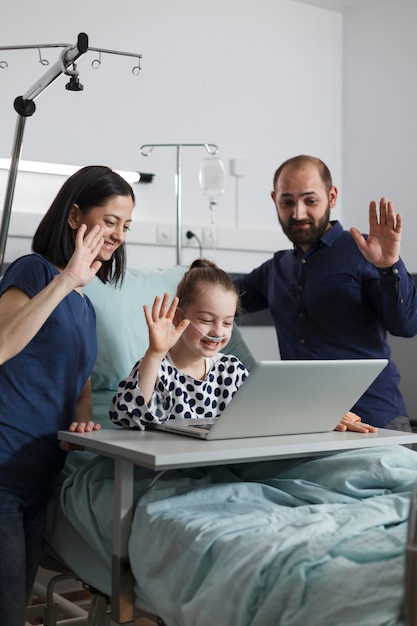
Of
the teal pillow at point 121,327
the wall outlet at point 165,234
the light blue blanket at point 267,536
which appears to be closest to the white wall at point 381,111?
the wall outlet at point 165,234

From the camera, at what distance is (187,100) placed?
369cm

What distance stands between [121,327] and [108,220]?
556mm

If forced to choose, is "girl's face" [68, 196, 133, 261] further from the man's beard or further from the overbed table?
the man's beard

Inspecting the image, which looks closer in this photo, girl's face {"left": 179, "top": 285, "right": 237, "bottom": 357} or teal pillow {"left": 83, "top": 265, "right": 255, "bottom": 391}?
girl's face {"left": 179, "top": 285, "right": 237, "bottom": 357}

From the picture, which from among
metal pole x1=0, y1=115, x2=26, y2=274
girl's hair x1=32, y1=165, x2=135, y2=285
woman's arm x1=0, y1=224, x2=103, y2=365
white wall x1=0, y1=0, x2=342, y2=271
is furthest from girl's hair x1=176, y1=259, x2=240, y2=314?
white wall x1=0, y1=0, x2=342, y2=271

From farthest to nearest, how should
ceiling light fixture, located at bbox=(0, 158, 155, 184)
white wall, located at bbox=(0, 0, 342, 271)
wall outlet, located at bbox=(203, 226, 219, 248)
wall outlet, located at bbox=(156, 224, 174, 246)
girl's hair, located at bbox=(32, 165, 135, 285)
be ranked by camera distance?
wall outlet, located at bbox=(203, 226, 219, 248) < wall outlet, located at bbox=(156, 224, 174, 246) < white wall, located at bbox=(0, 0, 342, 271) < ceiling light fixture, located at bbox=(0, 158, 155, 184) < girl's hair, located at bbox=(32, 165, 135, 285)

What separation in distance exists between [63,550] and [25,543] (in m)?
0.10

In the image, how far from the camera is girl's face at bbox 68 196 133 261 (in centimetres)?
202

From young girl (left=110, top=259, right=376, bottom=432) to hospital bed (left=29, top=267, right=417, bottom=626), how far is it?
15cm

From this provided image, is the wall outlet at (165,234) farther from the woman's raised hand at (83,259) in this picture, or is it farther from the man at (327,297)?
the woman's raised hand at (83,259)

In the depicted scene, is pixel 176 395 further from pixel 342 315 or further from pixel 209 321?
pixel 342 315

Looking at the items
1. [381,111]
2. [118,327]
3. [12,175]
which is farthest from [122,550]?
[381,111]

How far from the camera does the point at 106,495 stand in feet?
5.88

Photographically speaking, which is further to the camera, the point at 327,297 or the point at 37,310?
the point at 327,297
